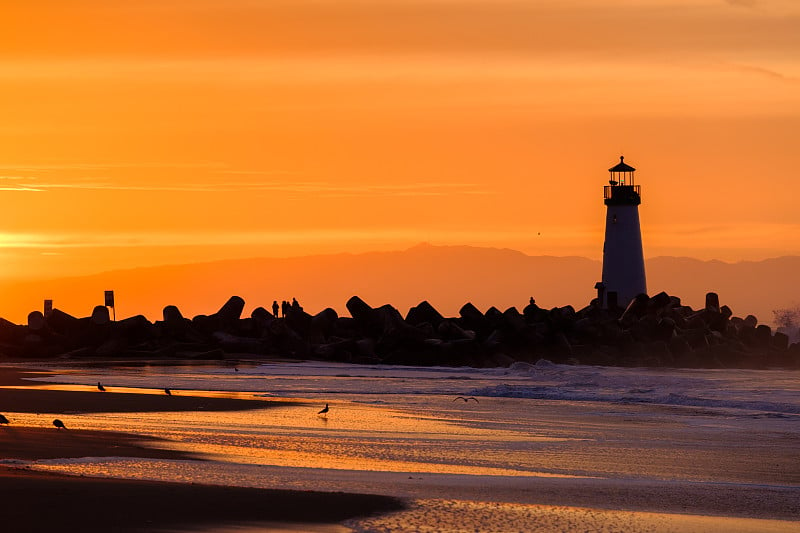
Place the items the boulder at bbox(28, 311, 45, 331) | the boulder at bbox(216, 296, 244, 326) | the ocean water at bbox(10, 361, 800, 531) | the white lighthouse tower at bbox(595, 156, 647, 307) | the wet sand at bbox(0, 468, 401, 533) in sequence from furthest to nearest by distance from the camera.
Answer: the white lighthouse tower at bbox(595, 156, 647, 307) → the boulder at bbox(216, 296, 244, 326) → the boulder at bbox(28, 311, 45, 331) → the ocean water at bbox(10, 361, 800, 531) → the wet sand at bbox(0, 468, 401, 533)

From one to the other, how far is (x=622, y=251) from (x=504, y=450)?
138 ft

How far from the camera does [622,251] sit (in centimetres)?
5606

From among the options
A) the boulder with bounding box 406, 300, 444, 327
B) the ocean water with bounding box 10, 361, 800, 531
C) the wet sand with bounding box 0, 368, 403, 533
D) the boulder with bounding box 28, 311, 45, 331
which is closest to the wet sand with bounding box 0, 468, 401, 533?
the wet sand with bounding box 0, 368, 403, 533

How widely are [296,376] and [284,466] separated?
19683 millimetres

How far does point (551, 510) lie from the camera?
410 inches

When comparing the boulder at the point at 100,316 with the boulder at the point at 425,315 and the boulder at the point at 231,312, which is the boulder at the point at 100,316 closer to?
the boulder at the point at 231,312

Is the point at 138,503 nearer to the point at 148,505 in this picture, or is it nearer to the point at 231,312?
the point at 148,505

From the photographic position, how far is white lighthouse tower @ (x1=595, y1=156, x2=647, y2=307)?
55906 mm

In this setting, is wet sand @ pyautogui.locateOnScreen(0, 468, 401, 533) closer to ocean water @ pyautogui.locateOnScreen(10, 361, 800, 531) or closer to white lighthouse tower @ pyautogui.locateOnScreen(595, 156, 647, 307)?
ocean water @ pyautogui.locateOnScreen(10, 361, 800, 531)

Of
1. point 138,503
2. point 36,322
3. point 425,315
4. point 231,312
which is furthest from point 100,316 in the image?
point 138,503

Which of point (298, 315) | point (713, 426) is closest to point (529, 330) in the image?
point (298, 315)

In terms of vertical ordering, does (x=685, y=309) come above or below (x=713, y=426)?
above

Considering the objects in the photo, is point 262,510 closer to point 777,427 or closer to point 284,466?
point 284,466

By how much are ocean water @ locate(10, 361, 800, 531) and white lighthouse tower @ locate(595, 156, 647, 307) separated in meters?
26.8
